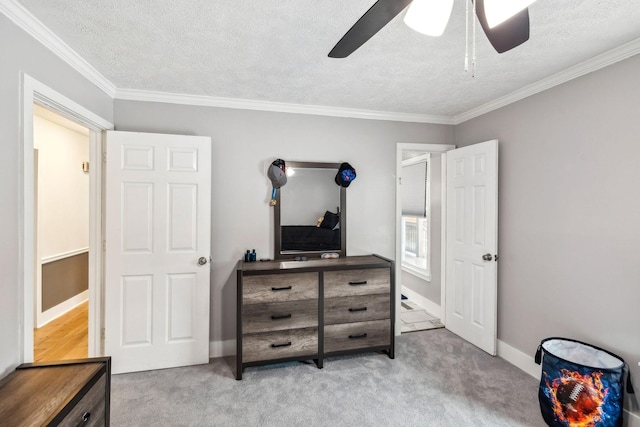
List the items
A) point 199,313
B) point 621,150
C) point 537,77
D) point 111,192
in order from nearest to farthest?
1. point 621,150
2. point 537,77
3. point 111,192
4. point 199,313

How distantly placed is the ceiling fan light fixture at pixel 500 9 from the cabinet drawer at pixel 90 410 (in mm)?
2154

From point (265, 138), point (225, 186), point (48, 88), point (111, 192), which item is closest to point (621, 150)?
point (265, 138)

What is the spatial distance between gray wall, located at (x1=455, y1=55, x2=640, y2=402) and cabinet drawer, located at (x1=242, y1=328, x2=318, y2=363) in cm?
180

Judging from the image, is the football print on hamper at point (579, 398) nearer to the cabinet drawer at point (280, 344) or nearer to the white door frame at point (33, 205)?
the cabinet drawer at point (280, 344)

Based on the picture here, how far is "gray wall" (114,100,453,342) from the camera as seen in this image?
110 inches

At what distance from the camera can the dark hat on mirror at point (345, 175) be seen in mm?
3038

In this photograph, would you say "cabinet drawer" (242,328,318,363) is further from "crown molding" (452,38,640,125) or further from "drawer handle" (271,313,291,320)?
"crown molding" (452,38,640,125)

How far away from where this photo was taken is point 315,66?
7.04 ft

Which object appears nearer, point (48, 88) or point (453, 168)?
point (48, 88)

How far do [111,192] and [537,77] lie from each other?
349cm

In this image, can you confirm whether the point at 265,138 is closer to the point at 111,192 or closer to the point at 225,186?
the point at 225,186

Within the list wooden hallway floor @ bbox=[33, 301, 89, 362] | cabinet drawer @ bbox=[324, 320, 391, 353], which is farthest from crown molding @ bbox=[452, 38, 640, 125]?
wooden hallway floor @ bbox=[33, 301, 89, 362]

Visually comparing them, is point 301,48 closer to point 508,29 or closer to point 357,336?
point 508,29

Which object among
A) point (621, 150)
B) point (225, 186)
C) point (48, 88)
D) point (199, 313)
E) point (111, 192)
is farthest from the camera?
point (225, 186)
